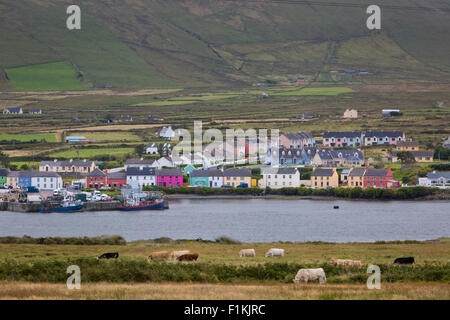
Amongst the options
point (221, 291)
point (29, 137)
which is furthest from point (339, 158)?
point (221, 291)

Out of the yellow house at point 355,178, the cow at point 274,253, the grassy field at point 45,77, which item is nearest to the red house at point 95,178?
the yellow house at point 355,178

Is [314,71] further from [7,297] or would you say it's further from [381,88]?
[7,297]

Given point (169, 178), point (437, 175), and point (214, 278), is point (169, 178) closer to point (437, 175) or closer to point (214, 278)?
point (437, 175)

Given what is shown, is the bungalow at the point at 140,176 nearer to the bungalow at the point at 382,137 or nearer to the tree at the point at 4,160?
the tree at the point at 4,160

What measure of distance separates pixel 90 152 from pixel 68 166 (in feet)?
29.0

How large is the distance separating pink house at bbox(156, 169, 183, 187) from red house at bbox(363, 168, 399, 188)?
671 inches

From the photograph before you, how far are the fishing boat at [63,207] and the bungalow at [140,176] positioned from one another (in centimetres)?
1049

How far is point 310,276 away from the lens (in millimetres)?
20406

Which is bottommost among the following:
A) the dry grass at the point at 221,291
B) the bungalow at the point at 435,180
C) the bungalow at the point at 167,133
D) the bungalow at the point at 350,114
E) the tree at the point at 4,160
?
the dry grass at the point at 221,291

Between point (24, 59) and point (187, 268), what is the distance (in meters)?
160

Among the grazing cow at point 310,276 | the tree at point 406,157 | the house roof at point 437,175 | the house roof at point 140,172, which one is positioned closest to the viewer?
the grazing cow at point 310,276

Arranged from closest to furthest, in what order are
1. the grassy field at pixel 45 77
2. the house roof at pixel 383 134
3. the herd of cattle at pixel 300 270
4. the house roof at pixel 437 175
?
the herd of cattle at pixel 300 270, the house roof at pixel 437 175, the house roof at pixel 383 134, the grassy field at pixel 45 77

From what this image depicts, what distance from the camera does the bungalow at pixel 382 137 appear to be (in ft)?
320
